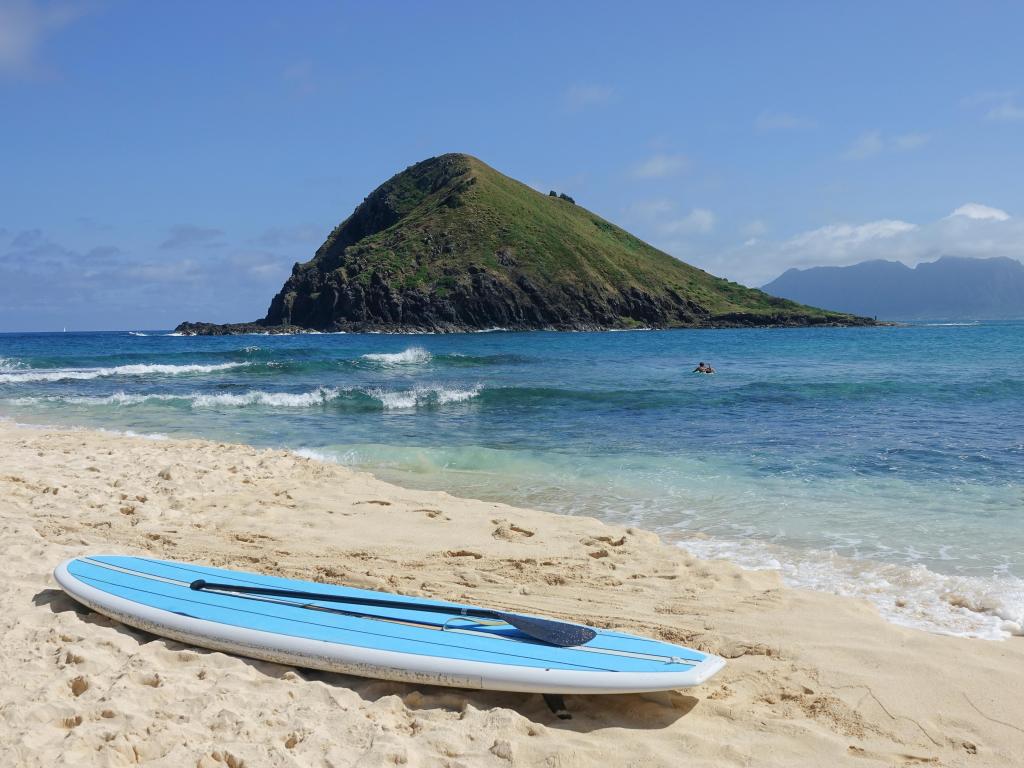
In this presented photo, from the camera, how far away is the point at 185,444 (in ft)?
39.0

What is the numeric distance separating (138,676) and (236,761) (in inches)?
43.8

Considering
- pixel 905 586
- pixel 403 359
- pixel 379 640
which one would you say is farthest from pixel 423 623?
pixel 403 359

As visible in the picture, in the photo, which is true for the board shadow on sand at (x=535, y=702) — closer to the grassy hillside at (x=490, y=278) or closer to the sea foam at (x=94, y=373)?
the sea foam at (x=94, y=373)

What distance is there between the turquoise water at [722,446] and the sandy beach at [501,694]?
82cm

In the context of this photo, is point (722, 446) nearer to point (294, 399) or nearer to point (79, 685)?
point (79, 685)

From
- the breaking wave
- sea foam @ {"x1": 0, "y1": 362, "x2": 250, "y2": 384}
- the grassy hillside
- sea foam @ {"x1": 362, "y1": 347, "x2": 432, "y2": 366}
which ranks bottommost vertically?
the breaking wave

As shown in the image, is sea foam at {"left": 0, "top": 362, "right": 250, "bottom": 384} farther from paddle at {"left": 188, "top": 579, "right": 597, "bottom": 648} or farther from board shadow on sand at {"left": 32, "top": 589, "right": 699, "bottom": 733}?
board shadow on sand at {"left": 32, "top": 589, "right": 699, "bottom": 733}

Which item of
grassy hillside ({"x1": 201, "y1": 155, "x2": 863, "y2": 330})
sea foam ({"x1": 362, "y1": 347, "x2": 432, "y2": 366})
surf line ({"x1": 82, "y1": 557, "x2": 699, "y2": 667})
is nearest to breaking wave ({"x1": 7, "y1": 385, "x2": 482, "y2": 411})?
surf line ({"x1": 82, "y1": 557, "x2": 699, "y2": 667})

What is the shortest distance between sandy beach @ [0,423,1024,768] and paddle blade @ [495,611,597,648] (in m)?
0.31

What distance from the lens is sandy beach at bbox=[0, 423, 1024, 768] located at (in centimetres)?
333

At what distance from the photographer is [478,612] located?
14.5 ft

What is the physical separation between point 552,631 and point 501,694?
0.45 m

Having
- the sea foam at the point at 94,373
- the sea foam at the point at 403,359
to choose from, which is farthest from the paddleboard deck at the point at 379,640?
the sea foam at the point at 403,359

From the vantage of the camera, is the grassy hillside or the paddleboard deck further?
the grassy hillside
